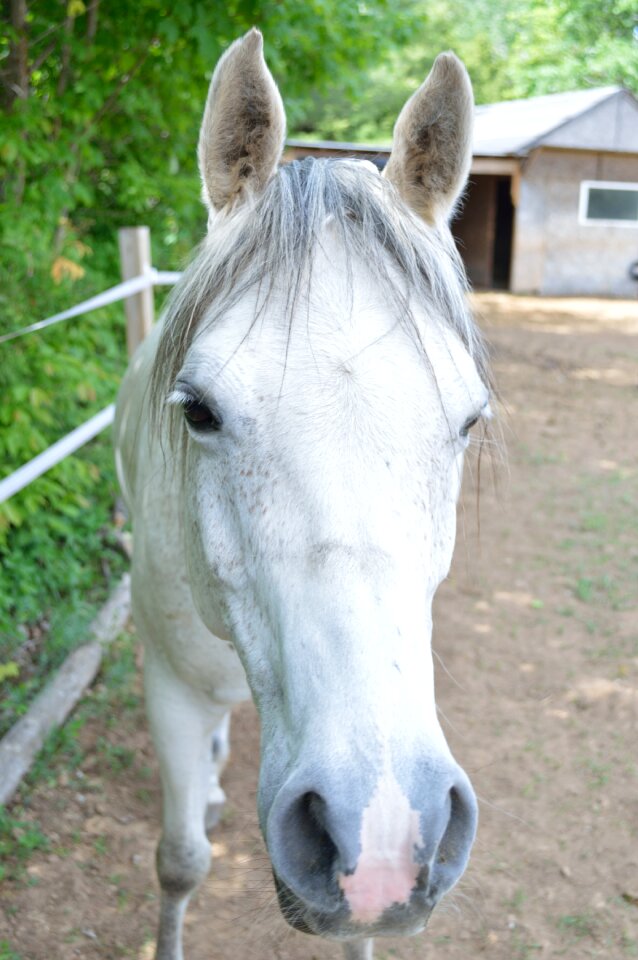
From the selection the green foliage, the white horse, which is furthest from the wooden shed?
the white horse

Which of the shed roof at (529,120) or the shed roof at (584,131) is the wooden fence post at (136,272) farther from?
the shed roof at (584,131)

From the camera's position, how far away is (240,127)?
1650mm

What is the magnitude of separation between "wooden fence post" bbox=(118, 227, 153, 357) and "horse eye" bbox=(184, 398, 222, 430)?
3.56m

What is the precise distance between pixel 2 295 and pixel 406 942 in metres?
3.30

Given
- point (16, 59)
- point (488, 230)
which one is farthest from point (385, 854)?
point (488, 230)

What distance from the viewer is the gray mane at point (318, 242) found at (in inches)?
58.3

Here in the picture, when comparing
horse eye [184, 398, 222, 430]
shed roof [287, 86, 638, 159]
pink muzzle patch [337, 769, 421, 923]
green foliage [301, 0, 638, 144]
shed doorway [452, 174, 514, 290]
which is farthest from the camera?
green foliage [301, 0, 638, 144]

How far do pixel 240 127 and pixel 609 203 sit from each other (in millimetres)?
17451

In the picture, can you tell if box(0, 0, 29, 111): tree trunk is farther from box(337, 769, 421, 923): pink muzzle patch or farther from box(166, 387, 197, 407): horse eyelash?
box(337, 769, 421, 923): pink muzzle patch

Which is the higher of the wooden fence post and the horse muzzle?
the wooden fence post

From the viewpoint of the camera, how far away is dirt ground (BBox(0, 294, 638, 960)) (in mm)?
2477

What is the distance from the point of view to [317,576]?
1201 millimetres

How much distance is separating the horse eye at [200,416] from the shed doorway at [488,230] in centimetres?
1733

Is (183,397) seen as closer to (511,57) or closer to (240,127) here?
(240,127)
